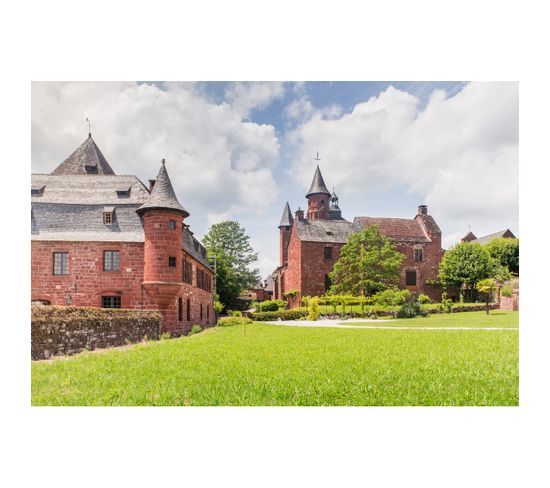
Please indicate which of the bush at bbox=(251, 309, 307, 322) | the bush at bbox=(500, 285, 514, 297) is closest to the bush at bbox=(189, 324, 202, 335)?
the bush at bbox=(251, 309, 307, 322)

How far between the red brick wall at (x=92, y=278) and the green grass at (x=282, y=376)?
A: 3.63 ft

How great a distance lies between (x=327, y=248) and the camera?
18656mm

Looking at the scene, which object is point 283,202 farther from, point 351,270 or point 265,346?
point 351,270

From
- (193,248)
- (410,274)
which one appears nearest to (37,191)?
(193,248)

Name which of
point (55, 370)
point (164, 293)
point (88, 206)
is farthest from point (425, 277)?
point (55, 370)

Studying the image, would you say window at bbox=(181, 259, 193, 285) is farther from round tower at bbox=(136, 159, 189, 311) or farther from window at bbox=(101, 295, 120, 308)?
window at bbox=(101, 295, 120, 308)

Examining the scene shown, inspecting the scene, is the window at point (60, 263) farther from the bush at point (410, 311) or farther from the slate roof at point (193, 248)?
the bush at point (410, 311)

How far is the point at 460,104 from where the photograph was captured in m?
6.76

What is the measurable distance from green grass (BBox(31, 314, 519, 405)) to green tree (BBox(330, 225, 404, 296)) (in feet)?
33.6

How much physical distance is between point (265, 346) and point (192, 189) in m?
3.43

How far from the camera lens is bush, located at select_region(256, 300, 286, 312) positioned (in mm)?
15745

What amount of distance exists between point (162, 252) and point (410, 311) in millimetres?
13174

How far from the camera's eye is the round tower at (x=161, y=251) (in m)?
8.62

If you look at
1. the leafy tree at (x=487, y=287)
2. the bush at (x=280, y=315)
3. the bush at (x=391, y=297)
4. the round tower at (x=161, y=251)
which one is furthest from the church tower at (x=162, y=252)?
the bush at (x=391, y=297)
